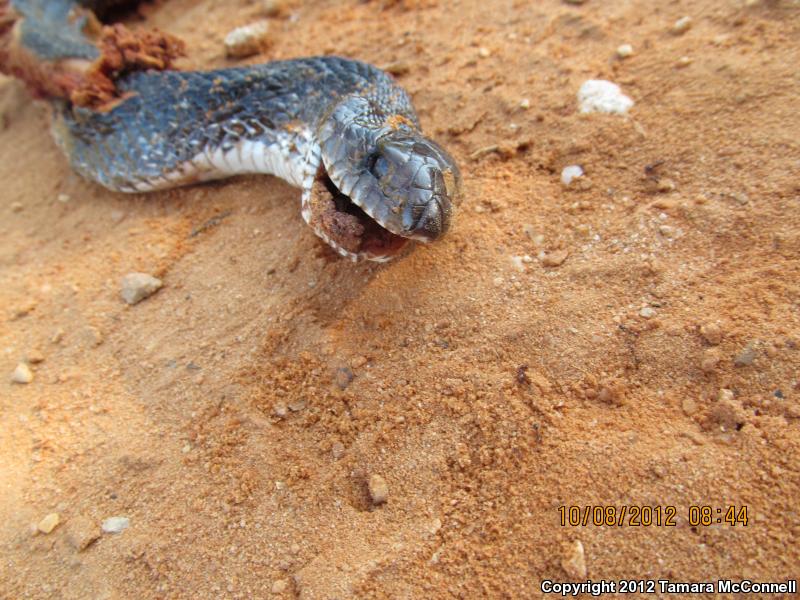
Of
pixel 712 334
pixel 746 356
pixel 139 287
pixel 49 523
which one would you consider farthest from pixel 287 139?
pixel 746 356

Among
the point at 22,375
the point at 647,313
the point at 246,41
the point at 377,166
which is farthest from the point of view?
the point at 246,41

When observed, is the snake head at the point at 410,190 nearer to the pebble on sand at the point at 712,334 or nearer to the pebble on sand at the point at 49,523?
the pebble on sand at the point at 712,334

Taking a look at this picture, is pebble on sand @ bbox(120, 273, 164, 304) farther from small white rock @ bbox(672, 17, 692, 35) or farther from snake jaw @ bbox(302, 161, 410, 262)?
small white rock @ bbox(672, 17, 692, 35)

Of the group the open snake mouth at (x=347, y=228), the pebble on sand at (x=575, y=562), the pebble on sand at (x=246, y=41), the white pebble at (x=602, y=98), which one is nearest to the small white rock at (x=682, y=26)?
the white pebble at (x=602, y=98)

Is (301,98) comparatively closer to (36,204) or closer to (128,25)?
(36,204)

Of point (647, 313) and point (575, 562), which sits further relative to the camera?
point (647, 313)

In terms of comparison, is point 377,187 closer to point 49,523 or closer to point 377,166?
point 377,166

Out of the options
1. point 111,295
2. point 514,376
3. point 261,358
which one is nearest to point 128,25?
point 111,295

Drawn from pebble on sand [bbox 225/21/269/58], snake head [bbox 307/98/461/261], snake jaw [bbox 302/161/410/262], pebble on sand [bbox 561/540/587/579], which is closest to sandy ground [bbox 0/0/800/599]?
pebble on sand [bbox 561/540/587/579]
